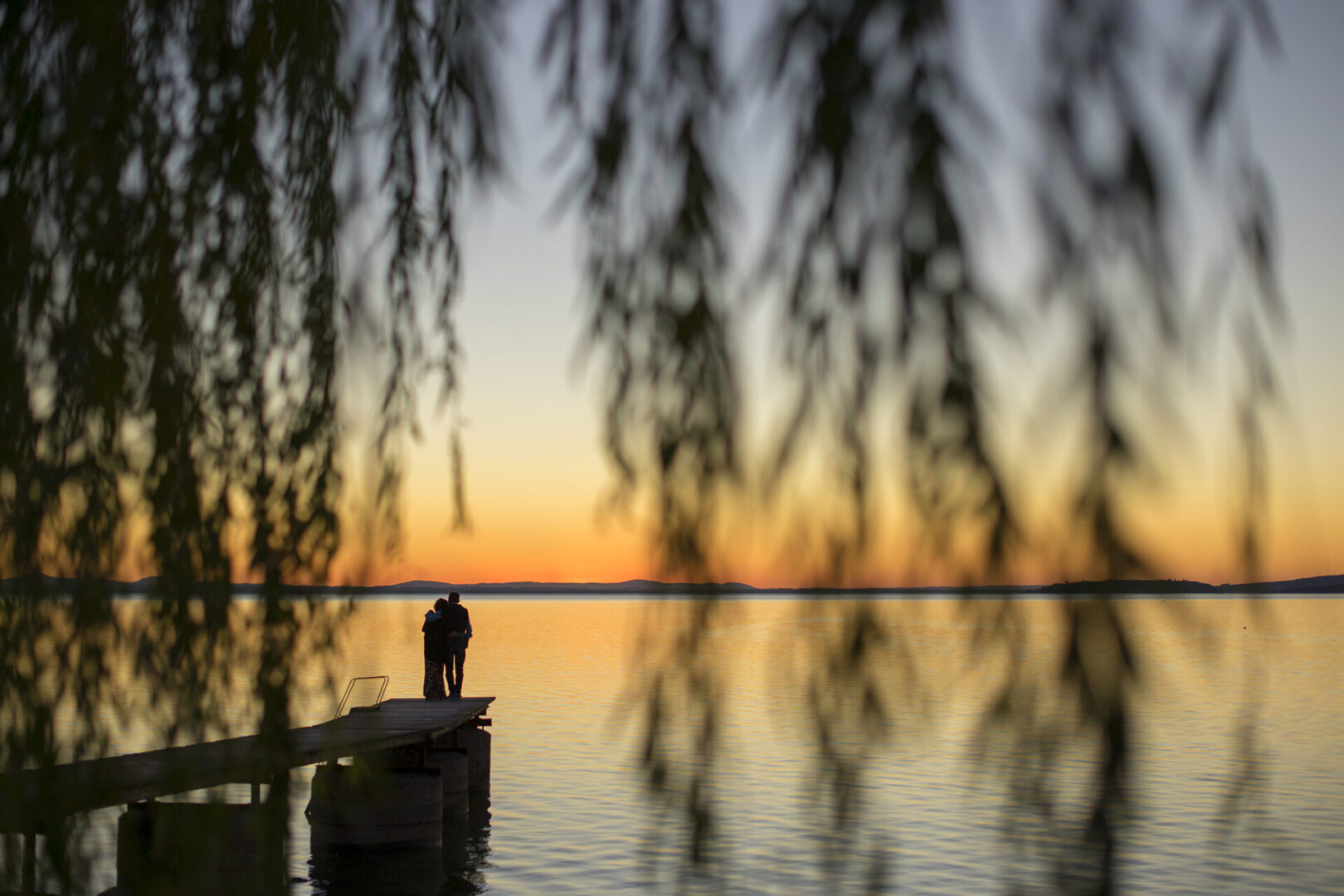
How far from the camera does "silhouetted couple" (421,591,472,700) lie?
18.8m

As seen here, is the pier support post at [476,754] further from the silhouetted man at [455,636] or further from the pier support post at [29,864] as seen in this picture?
the pier support post at [29,864]

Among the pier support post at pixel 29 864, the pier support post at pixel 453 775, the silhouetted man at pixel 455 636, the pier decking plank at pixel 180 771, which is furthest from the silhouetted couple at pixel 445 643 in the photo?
the pier decking plank at pixel 180 771

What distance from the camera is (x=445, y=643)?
1969 centimetres

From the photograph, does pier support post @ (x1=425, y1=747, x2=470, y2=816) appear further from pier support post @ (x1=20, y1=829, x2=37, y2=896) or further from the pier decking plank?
the pier decking plank

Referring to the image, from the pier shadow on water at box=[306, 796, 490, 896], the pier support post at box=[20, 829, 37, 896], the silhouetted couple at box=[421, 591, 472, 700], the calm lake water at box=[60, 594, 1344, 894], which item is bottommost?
the pier shadow on water at box=[306, 796, 490, 896]

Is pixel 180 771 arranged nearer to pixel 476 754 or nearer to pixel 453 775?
pixel 453 775

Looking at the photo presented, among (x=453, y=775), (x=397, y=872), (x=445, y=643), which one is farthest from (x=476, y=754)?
(x=397, y=872)

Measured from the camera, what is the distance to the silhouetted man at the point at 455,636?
1877 centimetres

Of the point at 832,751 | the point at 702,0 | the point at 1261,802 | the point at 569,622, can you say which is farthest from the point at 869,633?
the point at 569,622

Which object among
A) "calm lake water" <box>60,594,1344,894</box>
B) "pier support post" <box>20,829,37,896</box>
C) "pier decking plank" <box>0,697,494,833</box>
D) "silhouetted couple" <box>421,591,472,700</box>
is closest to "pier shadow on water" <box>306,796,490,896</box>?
"silhouetted couple" <box>421,591,472,700</box>

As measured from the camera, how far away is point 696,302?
978 millimetres

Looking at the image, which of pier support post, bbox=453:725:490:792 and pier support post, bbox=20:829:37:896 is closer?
pier support post, bbox=20:829:37:896

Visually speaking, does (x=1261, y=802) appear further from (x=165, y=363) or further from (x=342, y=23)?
(x=342, y=23)

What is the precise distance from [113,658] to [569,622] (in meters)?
144
